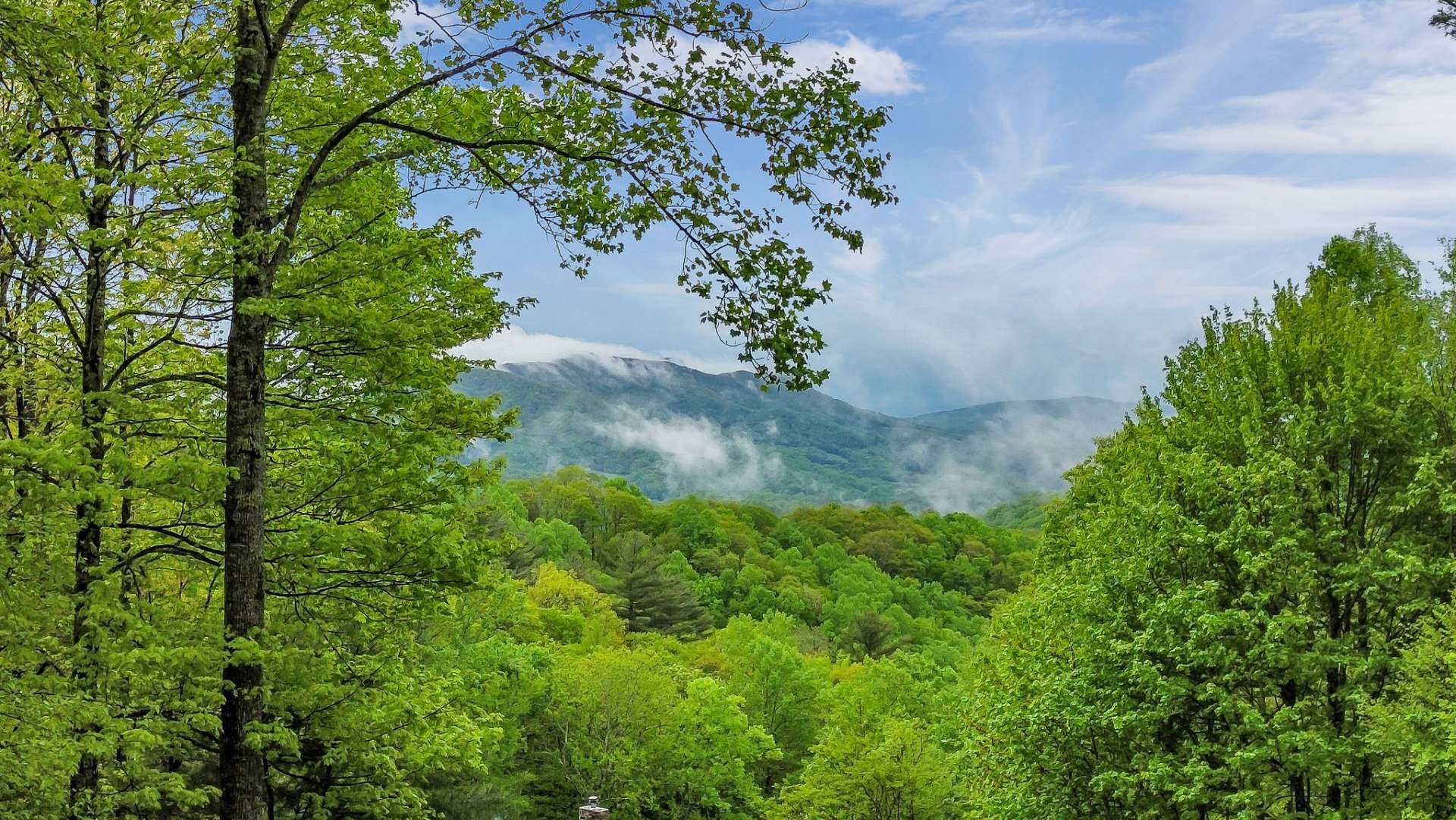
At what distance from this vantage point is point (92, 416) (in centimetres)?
877

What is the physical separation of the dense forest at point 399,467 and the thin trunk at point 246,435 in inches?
1.2

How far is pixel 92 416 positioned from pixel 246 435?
255 centimetres

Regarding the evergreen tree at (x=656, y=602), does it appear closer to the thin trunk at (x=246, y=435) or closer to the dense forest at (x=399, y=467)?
the dense forest at (x=399, y=467)

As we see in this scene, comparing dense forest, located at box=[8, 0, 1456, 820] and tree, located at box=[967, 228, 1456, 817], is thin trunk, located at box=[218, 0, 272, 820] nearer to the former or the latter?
dense forest, located at box=[8, 0, 1456, 820]

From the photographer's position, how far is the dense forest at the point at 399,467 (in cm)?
709

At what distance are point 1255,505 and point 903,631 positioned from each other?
249ft

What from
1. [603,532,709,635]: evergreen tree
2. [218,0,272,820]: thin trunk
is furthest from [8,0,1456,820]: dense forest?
[603,532,709,635]: evergreen tree

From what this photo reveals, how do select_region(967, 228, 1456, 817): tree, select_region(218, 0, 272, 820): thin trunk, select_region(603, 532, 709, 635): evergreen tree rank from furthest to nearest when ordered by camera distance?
select_region(603, 532, 709, 635): evergreen tree → select_region(967, 228, 1456, 817): tree → select_region(218, 0, 272, 820): thin trunk

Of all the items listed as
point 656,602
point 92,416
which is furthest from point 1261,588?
point 656,602

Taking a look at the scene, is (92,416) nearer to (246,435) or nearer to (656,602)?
(246,435)

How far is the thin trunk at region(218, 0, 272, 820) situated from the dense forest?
3 centimetres

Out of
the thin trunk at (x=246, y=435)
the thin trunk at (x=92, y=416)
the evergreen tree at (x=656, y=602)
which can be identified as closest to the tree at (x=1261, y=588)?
the thin trunk at (x=246, y=435)

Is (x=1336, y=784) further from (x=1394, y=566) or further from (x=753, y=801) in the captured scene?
(x=753, y=801)

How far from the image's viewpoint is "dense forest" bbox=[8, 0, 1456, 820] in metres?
7.09
